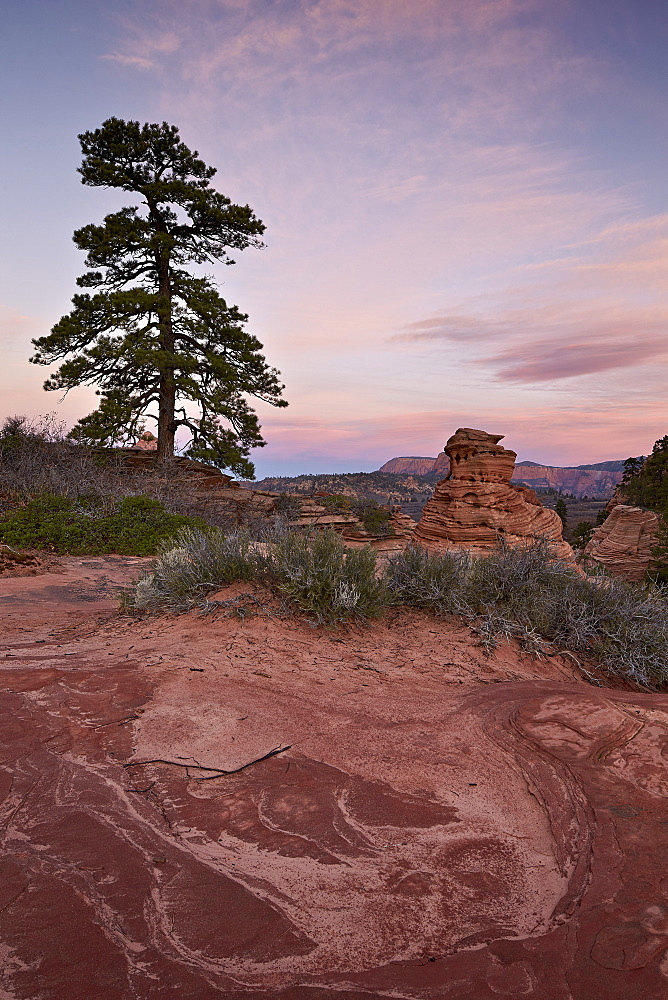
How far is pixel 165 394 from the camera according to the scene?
2008 centimetres

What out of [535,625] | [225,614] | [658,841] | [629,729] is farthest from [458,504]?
[658,841]

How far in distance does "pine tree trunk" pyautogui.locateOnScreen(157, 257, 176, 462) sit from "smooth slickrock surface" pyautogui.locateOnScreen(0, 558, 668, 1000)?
16.7 m

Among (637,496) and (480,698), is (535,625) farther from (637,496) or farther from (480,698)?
(637,496)

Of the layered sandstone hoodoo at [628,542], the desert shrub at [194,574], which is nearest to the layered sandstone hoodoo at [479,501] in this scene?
the desert shrub at [194,574]

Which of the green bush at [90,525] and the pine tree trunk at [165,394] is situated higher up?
the pine tree trunk at [165,394]

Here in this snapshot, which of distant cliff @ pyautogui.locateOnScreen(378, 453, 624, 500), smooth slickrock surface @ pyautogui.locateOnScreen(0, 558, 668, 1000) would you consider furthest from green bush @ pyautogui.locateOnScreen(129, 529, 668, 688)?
distant cliff @ pyautogui.locateOnScreen(378, 453, 624, 500)

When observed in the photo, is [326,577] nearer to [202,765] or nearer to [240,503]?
[202,765]

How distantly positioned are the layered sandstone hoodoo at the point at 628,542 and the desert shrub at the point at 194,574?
79.6 ft

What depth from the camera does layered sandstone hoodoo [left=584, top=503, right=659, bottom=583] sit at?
Result: 2603cm

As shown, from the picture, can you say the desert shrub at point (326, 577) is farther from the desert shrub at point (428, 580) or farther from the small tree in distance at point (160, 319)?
the small tree in distance at point (160, 319)

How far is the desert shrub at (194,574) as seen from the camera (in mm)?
5652

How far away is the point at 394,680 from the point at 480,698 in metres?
0.67

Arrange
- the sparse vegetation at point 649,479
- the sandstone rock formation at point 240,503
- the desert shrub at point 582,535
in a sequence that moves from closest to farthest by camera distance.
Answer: the sandstone rock formation at point 240,503 < the desert shrub at point 582,535 < the sparse vegetation at point 649,479

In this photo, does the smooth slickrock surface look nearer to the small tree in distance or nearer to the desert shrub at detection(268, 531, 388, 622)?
the desert shrub at detection(268, 531, 388, 622)
